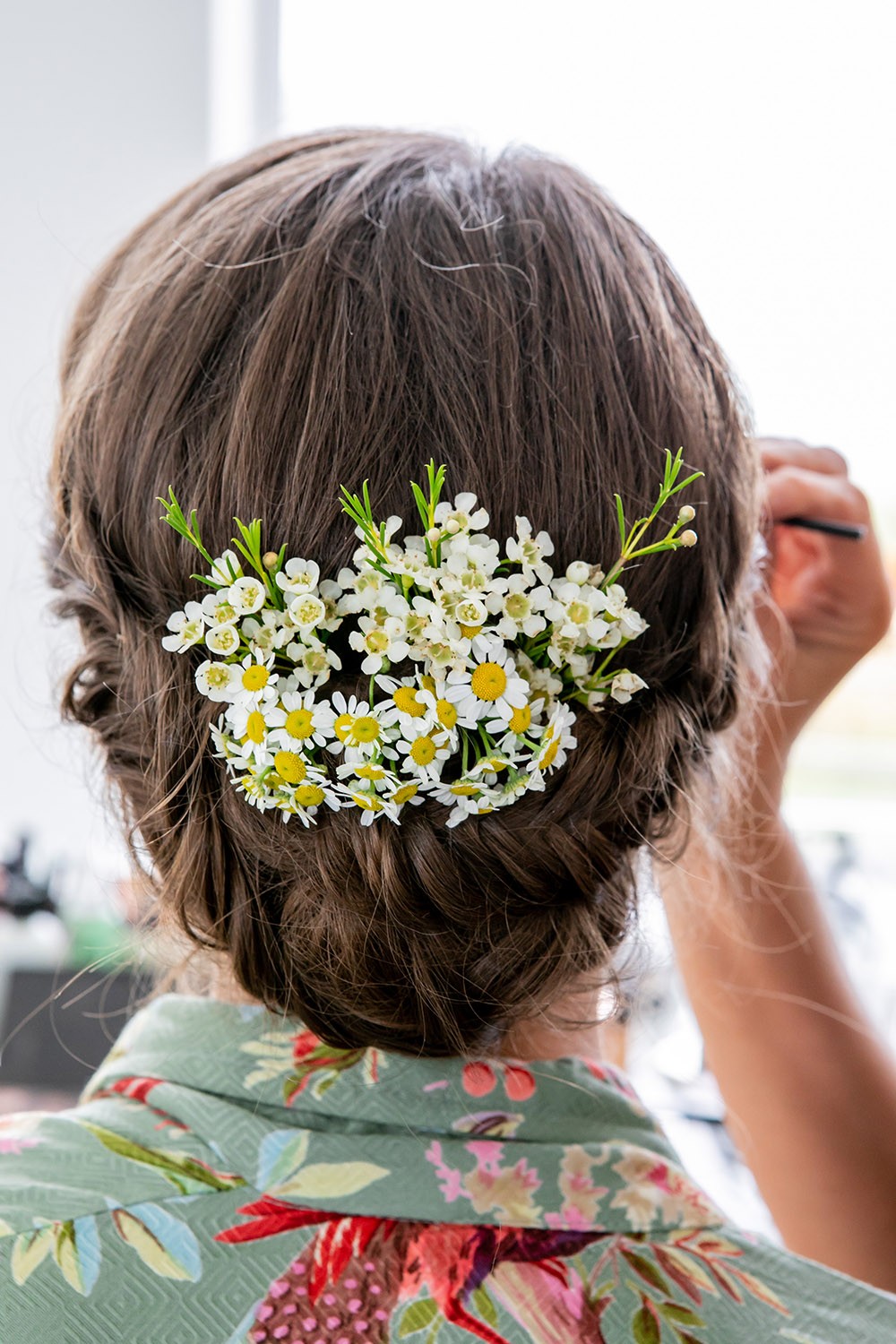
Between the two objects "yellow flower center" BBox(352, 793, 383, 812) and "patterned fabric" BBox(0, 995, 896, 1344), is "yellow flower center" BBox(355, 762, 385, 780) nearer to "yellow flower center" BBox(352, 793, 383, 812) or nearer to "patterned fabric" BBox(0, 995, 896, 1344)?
"yellow flower center" BBox(352, 793, 383, 812)

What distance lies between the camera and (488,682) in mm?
519

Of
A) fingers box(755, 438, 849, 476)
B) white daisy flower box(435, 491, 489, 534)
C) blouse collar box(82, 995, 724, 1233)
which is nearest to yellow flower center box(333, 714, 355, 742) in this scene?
white daisy flower box(435, 491, 489, 534)

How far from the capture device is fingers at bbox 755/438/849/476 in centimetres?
82

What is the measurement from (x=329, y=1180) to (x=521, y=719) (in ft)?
0.91

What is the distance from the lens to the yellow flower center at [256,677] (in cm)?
52

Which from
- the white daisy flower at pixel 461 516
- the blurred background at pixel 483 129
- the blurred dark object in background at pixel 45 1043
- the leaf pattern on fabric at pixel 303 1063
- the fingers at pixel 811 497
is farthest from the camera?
the blurred background at pixel 483 129

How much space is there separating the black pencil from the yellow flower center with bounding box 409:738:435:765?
410 millimetres

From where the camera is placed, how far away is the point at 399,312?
55 centimetres

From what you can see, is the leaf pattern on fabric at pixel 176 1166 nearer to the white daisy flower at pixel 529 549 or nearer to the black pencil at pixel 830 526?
the white daisy flower at pixel 529 549

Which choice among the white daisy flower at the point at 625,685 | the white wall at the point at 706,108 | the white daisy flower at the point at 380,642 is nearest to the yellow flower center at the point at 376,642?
the white daisy flower at the point at 380,642

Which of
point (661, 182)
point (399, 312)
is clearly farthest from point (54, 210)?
point (399, 312)

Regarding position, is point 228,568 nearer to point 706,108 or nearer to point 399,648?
point 399,648

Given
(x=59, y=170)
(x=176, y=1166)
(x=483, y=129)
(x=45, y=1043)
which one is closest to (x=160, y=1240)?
(x=176, y=1166)

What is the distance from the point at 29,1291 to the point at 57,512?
1.35 feet
